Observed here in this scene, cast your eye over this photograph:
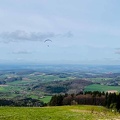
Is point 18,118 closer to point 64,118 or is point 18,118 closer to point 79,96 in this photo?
point 64,118

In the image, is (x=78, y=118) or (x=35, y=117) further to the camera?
(x=78, y=118)

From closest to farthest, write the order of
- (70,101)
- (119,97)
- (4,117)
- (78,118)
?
(4,117) < (78,118) < (119,97) < (70,101)

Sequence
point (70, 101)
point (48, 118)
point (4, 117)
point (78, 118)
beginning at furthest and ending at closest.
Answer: point (70, 101) < point (78, 118) < point (48, 118) < point (4, 117)

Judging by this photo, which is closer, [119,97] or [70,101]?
[119,97]

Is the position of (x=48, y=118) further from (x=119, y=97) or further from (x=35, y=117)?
(x=119, y=97)

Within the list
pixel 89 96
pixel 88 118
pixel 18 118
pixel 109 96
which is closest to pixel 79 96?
pixel 89 96

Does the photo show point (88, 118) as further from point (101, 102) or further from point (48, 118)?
point (101, 102)

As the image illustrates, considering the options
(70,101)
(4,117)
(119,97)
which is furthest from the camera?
(70,101)

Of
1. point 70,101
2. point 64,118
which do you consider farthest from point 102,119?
point 70,101
